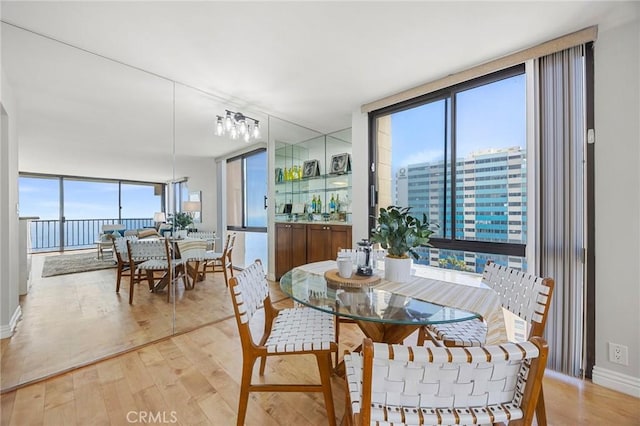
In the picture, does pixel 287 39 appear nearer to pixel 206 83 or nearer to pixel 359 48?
pixel 359 48

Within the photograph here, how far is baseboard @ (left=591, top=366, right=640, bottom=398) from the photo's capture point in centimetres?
165

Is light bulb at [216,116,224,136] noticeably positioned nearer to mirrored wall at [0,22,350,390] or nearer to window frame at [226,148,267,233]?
mirrored wall at [0,22,350,390]

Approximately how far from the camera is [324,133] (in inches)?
162

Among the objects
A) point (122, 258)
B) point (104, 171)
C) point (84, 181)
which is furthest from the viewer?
point (122, 258)

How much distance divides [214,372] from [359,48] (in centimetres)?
265

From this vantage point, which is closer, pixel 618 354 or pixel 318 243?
pixel 618 354

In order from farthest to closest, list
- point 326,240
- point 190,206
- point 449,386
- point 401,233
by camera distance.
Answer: point 326,240, point 190,206, point 401,233, point 449,386

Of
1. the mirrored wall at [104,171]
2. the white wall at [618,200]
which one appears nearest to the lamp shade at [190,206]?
the mirrored wall at [104,171]

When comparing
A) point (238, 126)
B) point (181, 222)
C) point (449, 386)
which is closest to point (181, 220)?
point (181, 222)

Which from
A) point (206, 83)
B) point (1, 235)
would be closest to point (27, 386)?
point (1, 235)

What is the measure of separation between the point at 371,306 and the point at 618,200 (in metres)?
1.86

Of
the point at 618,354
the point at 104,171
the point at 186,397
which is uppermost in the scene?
the point at 104,171

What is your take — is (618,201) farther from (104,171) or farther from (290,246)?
(104,171)

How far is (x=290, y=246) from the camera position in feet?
12.8
